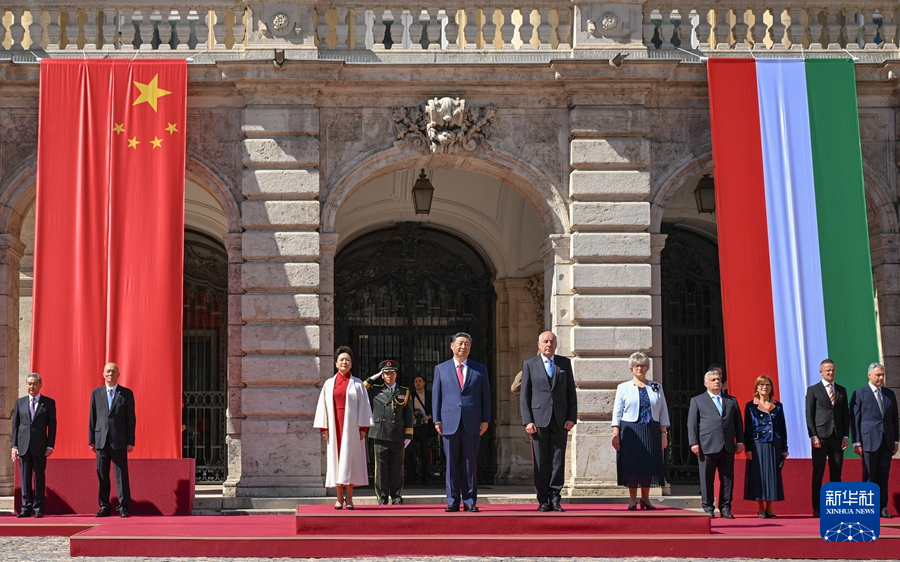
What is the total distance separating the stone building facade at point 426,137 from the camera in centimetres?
1570

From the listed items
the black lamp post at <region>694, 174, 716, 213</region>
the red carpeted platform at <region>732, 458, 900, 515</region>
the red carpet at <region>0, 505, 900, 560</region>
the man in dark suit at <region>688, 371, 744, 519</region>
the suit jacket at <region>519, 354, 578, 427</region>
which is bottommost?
the red carpet at <region>0, 505, 900, 560</region>

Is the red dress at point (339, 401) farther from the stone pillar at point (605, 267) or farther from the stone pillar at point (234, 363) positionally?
the stone pillar at point (605, 267)

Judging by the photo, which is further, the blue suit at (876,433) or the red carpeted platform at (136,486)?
the red carpeted platform at (136,486)

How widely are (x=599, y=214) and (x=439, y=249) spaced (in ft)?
18.1

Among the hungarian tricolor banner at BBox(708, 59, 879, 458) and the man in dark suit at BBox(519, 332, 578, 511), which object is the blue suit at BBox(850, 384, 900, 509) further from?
the man in dark suit at BBox(519, 332, 578, 511)

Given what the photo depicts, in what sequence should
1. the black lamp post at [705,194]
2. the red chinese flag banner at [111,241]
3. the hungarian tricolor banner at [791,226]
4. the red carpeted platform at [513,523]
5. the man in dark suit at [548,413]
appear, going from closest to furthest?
the red carpeted platform at [513,523]
the man in dark suit at [548,413]
the red chinese flag banner at [111,241]
the hungarian tricolor banner at [791,226]
the black lamp post at [705,194]

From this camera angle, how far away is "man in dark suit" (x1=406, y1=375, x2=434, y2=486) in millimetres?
18031

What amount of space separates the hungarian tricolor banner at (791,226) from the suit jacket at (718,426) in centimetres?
151

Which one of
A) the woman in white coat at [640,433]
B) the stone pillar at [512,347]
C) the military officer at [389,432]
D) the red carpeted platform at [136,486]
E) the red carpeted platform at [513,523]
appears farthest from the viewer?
the stone pillar at [512,347]

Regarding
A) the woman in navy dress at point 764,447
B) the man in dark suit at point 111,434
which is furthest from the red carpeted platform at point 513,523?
the man in dark suit at point 111,434

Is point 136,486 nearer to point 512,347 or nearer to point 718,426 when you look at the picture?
point 718,426

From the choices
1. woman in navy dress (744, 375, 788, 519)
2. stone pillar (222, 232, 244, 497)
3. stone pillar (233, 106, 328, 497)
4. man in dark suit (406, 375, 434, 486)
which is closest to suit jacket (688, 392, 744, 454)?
woman in navy dress (744, 375, 788, 519)

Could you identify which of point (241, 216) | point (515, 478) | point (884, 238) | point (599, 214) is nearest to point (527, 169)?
point (599, 214)

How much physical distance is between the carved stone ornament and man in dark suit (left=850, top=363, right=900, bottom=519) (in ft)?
17.9
